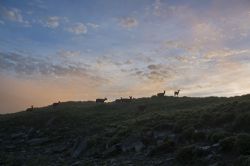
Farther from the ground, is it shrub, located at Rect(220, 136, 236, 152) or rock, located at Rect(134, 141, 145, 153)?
shrub, located at Rect(220, 136, 236, 152)

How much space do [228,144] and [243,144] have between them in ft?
3.87

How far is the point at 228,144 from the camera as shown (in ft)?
74.3

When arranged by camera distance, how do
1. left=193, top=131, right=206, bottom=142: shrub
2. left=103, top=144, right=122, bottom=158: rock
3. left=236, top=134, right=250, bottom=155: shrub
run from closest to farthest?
1. left=236, top=134, right=250, bottom=155: shrub
2. left=193, top=131, right=206, bottom=142: shrub
3. left=103, top=144, right=122, bottom=158: rock

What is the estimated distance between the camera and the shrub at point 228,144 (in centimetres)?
2245

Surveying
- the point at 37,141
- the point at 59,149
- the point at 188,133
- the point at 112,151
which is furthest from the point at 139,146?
the point at 37,141

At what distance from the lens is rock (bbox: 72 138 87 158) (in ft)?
102

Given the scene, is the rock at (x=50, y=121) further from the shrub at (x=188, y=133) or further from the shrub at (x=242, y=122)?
the shrub at (x=242, y=122)

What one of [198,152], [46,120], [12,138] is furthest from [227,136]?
[46,120]

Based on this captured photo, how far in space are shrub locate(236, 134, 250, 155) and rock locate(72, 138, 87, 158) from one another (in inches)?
551

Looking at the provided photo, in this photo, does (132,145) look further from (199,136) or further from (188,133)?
(199,136)

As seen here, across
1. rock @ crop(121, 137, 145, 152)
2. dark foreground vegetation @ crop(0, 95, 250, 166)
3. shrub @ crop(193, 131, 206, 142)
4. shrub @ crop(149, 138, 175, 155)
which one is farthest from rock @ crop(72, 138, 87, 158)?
shrub @ crop(193, 131, 206, 142)

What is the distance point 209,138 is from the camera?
25547mm

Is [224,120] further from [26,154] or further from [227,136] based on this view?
[26,154]

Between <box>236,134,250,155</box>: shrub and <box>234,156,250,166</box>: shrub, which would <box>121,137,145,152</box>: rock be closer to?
<box>236,134,250,155</box>: shrub
